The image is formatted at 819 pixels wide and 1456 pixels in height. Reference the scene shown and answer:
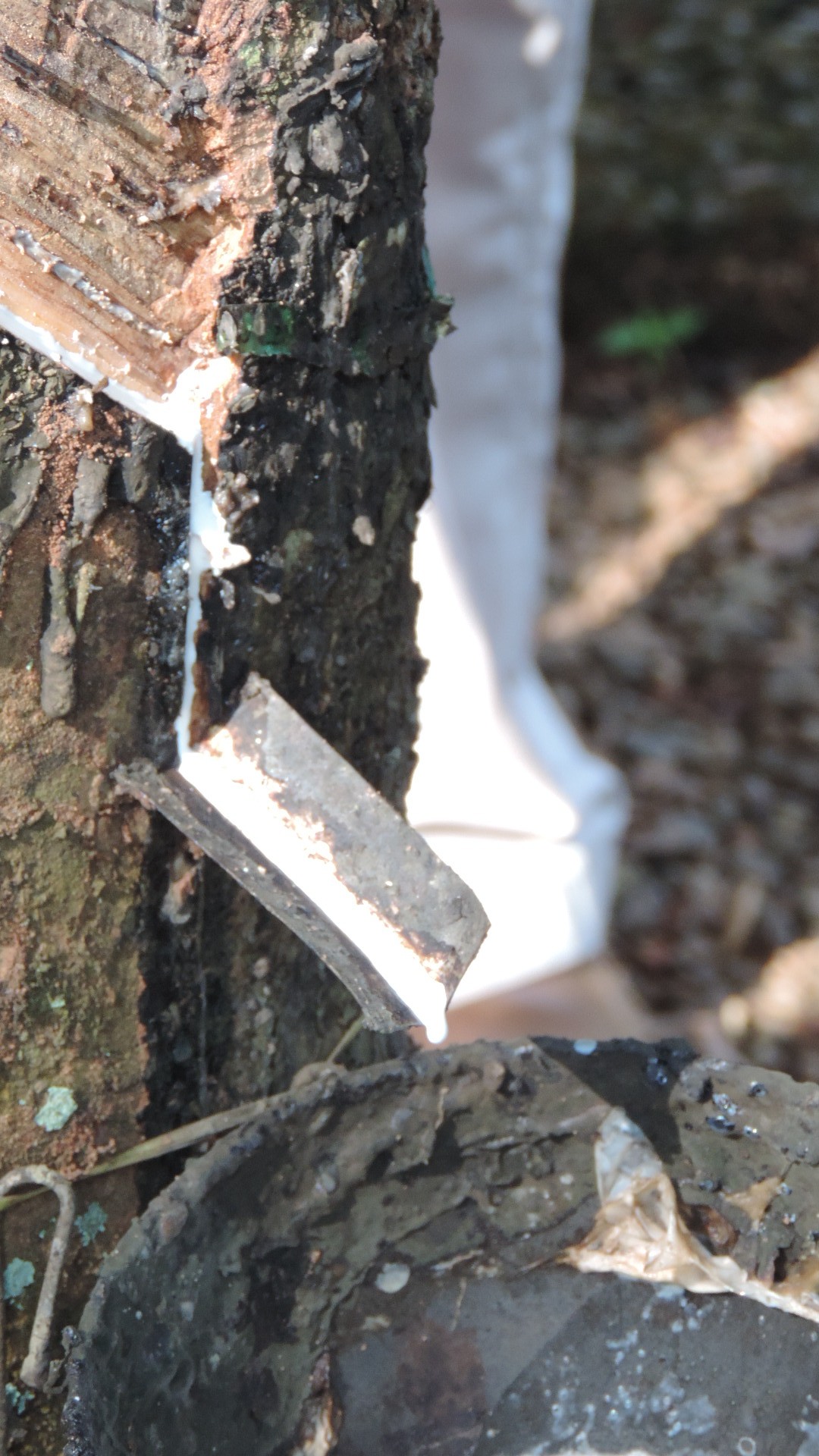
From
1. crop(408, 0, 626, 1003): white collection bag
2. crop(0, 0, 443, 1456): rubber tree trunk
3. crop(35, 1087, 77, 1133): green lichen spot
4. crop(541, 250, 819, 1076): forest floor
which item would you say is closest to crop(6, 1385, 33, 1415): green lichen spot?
crop(0, 0, 443, 1456): rubber tree trunk

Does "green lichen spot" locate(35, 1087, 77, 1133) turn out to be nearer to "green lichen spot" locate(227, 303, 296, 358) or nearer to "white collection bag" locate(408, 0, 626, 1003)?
"green lichen spot" locate(227, 303, 296, 358)

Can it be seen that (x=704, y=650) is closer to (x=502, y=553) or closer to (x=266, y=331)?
A: (x=502, y=553)

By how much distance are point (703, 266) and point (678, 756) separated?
170 cm

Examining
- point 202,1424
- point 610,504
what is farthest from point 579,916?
point 610,504

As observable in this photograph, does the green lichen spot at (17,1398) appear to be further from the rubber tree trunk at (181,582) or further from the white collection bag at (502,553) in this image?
the white collection bag at (502,553)

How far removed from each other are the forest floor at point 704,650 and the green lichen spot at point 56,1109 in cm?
158

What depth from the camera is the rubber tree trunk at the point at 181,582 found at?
752 millimetres

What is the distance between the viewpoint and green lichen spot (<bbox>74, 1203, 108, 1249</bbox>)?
0.85m

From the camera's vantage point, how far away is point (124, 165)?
0.75m


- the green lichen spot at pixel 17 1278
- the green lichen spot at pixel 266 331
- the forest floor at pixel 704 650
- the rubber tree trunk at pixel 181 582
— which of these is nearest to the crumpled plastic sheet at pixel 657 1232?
the rubber tree trunk at pixel 181 582

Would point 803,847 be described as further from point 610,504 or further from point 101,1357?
point 101,1357

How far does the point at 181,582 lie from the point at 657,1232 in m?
0.54

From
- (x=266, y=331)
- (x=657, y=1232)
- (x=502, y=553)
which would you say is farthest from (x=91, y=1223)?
(x=502, y=553)

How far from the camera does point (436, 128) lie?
1.85 metres
